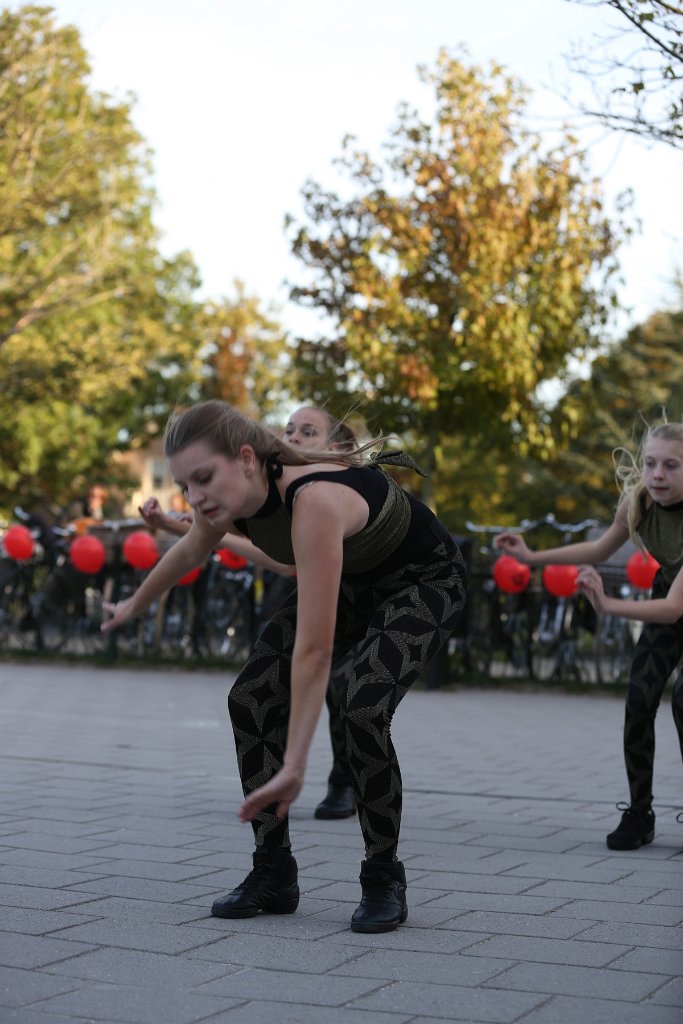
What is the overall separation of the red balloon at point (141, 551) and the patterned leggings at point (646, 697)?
7907 millimetres

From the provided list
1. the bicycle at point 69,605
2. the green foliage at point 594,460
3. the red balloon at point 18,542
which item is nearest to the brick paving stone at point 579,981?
the red balloon at point 18,542

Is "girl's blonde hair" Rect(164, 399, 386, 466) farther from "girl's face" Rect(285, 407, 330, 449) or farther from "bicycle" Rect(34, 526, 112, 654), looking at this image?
"bicycle" Rect(34, 526, 112, 654)

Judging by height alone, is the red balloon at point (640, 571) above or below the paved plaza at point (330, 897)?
above

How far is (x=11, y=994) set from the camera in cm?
330

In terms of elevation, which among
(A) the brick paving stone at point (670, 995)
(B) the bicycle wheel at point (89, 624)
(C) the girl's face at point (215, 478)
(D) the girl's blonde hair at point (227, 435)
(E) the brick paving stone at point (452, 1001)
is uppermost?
(D) the girl's blonde hair at point (227, 435)

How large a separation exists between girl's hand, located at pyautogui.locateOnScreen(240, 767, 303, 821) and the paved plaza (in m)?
0.44

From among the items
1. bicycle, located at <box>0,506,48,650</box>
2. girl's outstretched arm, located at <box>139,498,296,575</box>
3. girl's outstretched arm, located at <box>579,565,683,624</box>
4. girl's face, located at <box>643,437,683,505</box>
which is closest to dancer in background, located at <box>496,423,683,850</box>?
girl's face, located at <box>643,437,683,505</box>

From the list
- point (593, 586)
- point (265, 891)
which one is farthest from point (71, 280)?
point (265, 891)

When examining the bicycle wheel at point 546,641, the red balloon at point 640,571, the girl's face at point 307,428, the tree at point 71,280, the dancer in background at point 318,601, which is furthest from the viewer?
the tree at point 71,280

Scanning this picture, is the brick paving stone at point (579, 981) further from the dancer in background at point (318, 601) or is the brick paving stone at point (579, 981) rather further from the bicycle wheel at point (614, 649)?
the bicycle wheel at point (614, 649)

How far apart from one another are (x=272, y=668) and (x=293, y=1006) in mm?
1333

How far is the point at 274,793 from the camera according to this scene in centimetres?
335

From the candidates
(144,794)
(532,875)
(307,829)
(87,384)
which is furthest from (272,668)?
(87,384)

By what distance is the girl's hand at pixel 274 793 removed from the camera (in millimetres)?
3332
